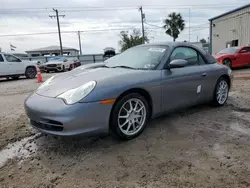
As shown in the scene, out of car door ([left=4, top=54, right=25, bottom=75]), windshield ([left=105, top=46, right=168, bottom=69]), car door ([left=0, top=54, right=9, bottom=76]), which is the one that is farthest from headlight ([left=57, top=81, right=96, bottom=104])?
car door ([left=4, top=54, right=25, bottom=75])

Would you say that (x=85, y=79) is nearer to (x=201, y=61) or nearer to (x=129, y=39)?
(x=201, y=61)

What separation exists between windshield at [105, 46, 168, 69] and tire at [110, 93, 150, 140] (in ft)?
2.10

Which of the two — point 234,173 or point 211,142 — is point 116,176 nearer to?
point 234,173

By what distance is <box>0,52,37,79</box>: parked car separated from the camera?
1252 centimetres

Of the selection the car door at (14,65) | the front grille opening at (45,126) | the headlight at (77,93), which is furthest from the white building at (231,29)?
the front grille opening at (45,126)

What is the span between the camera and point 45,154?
114 inches

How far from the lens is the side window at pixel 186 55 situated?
12.6 feet

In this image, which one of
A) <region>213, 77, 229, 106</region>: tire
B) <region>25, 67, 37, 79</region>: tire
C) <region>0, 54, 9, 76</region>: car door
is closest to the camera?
<region>213, 77, 229, 106</region>: tire

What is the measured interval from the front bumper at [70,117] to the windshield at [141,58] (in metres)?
1.07

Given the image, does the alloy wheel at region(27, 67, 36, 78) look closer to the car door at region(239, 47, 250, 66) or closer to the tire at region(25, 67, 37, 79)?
the tire at region(25, 67, 37, 79)

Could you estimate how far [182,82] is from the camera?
374 centimetres

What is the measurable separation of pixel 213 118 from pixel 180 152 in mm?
1528

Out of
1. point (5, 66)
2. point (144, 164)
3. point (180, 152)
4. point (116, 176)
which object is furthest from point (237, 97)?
point (5, 66)

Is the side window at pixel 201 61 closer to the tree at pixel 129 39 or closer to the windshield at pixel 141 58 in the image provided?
the windshield at pixel 141 58
